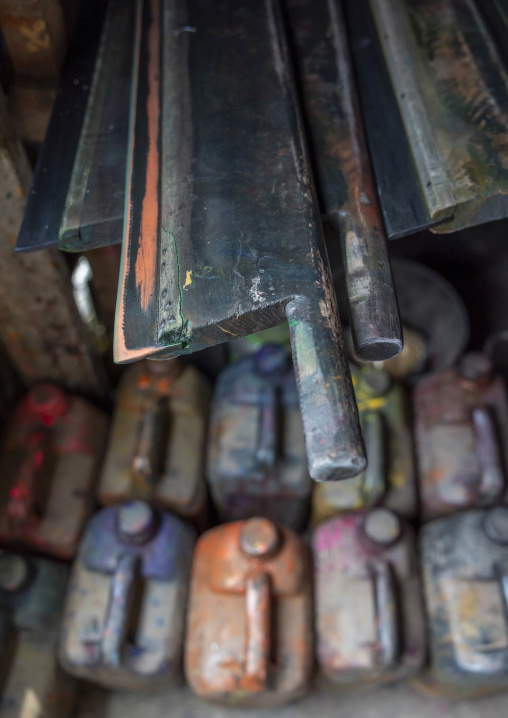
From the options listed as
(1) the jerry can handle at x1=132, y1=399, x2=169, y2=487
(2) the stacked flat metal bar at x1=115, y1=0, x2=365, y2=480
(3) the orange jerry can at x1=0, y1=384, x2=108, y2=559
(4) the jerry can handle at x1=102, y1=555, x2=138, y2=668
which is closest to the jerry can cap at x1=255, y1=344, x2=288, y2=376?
(1) the jerry can handle at x1=132, y1=399, x2=169, y2=487

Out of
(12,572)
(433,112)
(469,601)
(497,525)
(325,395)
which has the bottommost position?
(469,601)

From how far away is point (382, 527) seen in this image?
1602 mm

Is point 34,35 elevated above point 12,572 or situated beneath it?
elevated above

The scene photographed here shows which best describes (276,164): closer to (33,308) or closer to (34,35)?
(34,35)

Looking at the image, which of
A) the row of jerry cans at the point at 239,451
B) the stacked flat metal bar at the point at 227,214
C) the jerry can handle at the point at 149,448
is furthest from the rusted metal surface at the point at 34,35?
the jerry can handle at the point at 149,448

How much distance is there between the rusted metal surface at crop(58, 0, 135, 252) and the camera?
1.21 m

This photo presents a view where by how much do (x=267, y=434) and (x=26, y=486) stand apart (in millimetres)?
764

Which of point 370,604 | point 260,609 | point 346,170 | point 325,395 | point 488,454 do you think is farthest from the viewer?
point 488,454

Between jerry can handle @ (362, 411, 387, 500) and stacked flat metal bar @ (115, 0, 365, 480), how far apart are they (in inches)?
35.3

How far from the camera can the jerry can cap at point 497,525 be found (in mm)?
1574

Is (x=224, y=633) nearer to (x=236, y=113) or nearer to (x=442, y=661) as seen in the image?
(x=442, y=661)

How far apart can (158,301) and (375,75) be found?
84 centimetres

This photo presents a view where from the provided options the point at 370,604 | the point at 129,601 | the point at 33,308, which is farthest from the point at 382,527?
the point at 33,308

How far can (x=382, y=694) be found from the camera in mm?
1879
